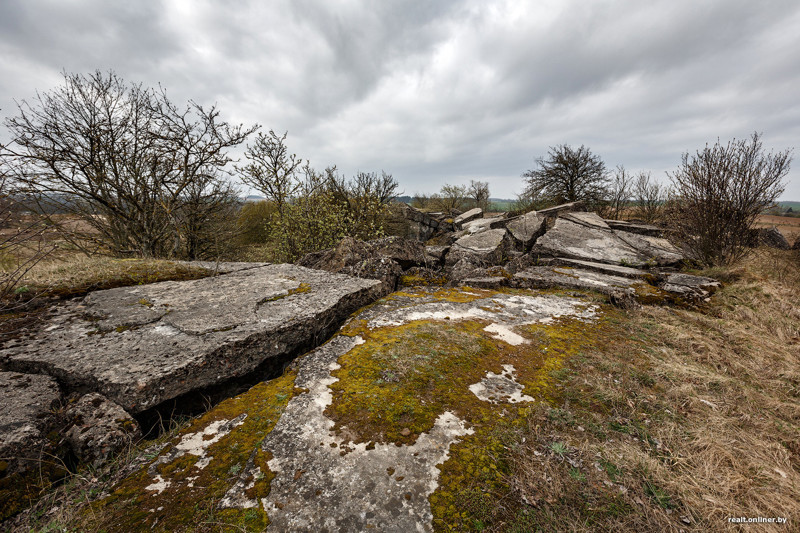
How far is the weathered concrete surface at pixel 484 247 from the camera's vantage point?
6.53m

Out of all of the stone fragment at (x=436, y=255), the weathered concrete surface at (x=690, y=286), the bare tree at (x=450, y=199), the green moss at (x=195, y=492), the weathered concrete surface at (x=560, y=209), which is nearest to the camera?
the green moss at (x=195, y=492)

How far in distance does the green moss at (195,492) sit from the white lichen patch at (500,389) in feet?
Result: 4.83

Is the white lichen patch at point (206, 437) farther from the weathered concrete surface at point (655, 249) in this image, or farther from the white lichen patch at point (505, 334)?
the weathered concrete surface at point (655, 249)

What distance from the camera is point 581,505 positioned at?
1.38m

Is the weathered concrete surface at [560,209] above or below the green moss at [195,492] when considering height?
above

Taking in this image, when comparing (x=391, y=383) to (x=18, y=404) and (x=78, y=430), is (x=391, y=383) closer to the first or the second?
(x=78, y=430)

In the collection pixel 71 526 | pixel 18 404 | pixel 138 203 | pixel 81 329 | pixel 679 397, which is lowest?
pixel 679 397

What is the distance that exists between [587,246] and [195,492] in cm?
804

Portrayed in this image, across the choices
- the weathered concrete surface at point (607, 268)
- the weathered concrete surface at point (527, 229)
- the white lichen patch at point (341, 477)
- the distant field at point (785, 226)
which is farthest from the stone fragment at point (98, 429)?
the distant field at point (785, 226)

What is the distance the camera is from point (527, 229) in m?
8.20

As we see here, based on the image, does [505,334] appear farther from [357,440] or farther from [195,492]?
[195,492]

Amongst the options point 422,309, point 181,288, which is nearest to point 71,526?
point 181,288

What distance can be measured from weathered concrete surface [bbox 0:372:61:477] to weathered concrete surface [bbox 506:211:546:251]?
8.16m

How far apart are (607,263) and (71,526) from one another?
7.89 meters
